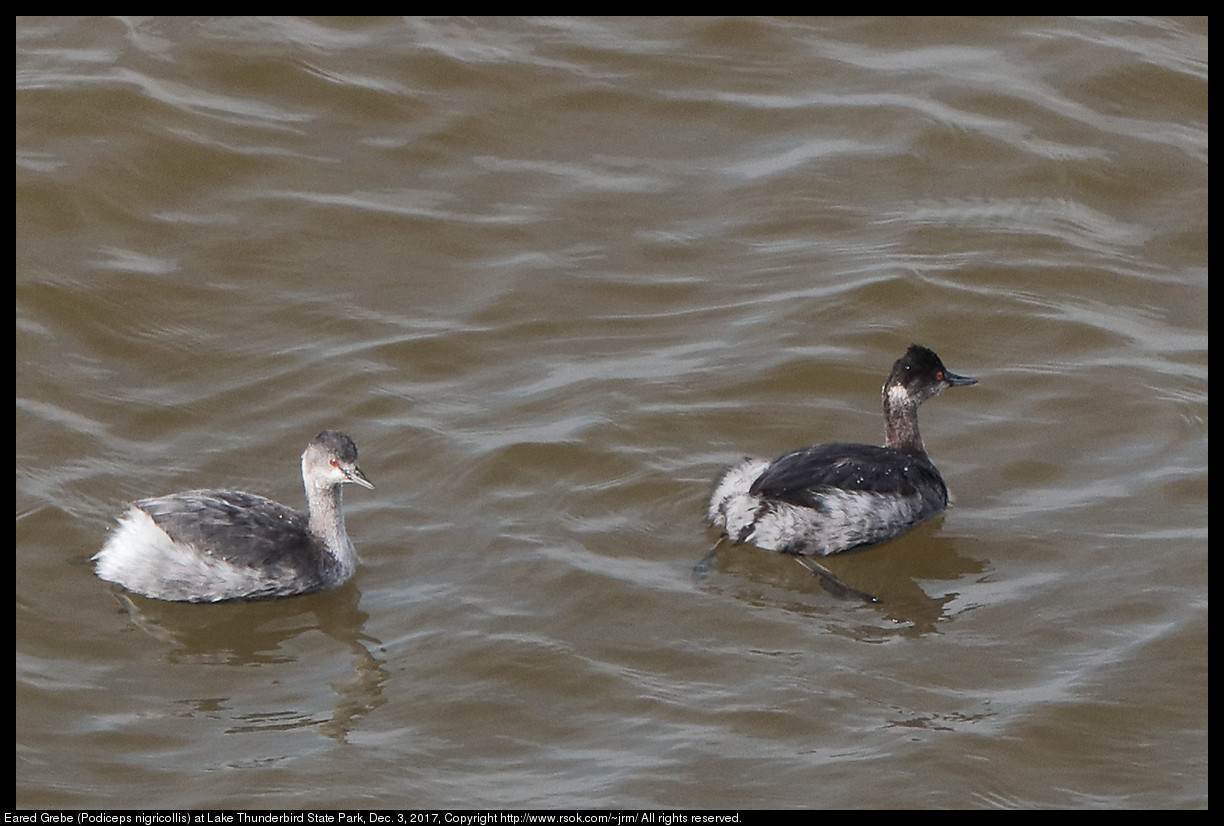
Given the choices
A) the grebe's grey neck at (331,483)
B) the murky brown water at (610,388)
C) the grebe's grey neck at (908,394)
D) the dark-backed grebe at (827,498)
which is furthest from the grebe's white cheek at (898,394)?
the grebe's grey neck at (331,483)

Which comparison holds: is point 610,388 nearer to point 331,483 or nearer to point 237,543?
point 331,483

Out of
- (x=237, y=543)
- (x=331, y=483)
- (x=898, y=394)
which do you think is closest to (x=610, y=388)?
(x=898, y=394)

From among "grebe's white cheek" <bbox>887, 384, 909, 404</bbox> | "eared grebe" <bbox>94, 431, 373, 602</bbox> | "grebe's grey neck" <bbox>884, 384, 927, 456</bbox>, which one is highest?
"grebe's white cheek" <bbox>887, 384, 909, 404</bbox>

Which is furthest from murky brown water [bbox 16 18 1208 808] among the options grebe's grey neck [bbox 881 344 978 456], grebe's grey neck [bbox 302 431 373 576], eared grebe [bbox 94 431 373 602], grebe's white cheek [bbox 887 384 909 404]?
grebe's white cheek [bbox 887 384 909 404]

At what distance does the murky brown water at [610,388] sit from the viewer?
23.7 ft

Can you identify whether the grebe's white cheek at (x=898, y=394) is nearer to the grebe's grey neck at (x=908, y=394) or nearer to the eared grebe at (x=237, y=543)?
the grebe's grey neck at (x=908, y=394)

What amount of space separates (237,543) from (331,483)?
50cm

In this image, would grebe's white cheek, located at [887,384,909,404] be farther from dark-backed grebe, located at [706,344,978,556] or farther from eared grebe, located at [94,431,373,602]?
eared grebe, located at [94,431,373,602]

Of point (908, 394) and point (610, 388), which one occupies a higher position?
point (908, 394)

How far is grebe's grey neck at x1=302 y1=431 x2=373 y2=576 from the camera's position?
8398 mm

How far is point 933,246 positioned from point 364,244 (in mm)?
3255

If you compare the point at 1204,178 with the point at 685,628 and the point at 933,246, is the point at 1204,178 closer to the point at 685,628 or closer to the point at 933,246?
the point at 933,246

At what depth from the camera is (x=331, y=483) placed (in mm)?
8492
